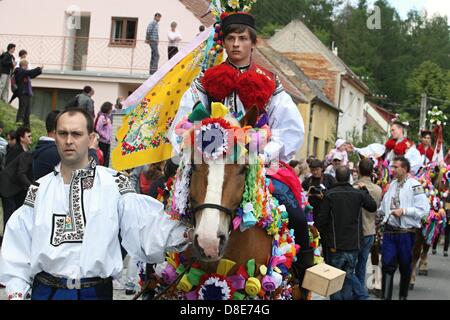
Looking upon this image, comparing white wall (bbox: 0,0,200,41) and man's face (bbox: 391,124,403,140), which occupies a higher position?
white wall (bbox: 0,0,200,41)

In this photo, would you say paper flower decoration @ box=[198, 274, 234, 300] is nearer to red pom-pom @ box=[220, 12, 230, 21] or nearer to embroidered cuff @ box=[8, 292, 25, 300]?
embroidered cuff @ box=[8, 292, 25, 300]

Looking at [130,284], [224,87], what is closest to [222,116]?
[224,87]

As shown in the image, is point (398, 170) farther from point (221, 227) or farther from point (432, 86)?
point (432, 86)

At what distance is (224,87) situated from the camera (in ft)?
21.3

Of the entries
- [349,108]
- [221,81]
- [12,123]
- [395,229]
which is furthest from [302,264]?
[349,108]

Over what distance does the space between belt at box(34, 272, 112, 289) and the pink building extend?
26.0 m

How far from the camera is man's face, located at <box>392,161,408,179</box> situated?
12695 mm

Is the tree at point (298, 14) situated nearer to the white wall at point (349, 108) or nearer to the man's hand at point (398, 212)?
the white wall at point (349, 108)

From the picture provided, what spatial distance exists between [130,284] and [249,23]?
516 cm

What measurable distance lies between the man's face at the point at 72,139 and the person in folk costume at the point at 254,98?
92cm

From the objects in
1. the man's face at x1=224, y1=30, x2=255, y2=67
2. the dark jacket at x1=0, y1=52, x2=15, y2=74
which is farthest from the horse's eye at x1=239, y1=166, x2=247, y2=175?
the dark jacket at x1=0, y1=52, x2=15, y2=74

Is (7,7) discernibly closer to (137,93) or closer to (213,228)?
(137,93)

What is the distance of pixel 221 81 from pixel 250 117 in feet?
2.06

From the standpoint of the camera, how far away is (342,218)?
37.4 feet
